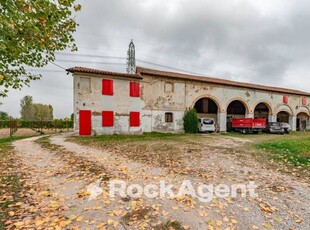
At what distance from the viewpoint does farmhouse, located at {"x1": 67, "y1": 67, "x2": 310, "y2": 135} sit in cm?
1672

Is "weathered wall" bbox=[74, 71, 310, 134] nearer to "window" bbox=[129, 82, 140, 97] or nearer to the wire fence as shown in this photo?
"window" bbox=[129, 82, 140, 97]

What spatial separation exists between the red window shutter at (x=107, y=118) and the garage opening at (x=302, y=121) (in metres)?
28.7

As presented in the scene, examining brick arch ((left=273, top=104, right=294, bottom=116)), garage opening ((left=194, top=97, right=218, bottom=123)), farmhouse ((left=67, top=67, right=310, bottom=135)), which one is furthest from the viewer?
brick arch ((left=273, top=104, right=294, bottom=116))

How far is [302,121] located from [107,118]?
30151 millimetres

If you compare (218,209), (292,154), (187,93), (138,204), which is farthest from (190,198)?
(187,93)

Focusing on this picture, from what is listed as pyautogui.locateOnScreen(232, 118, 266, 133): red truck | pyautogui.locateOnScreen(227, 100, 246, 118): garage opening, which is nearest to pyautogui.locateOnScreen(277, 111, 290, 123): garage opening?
A: pyautogui.locateOnScreen(227, 100, 246, 118): garage opening

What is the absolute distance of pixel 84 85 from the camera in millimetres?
16625

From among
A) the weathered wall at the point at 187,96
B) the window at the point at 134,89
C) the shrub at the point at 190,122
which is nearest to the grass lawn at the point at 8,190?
the window at the point at 134,89

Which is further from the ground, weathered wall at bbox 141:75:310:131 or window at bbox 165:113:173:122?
weathered wall at bbox 141:75:310:131

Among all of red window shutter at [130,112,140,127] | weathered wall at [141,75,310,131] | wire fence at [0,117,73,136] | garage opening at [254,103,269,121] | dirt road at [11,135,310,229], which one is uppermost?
weathered wall at [141,75,310,131]

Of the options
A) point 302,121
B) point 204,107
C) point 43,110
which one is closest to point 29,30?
point 204,107

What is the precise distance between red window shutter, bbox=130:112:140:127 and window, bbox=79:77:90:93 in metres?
4.56

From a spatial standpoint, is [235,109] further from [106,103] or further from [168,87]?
[106,103]

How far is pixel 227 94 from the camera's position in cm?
2336
